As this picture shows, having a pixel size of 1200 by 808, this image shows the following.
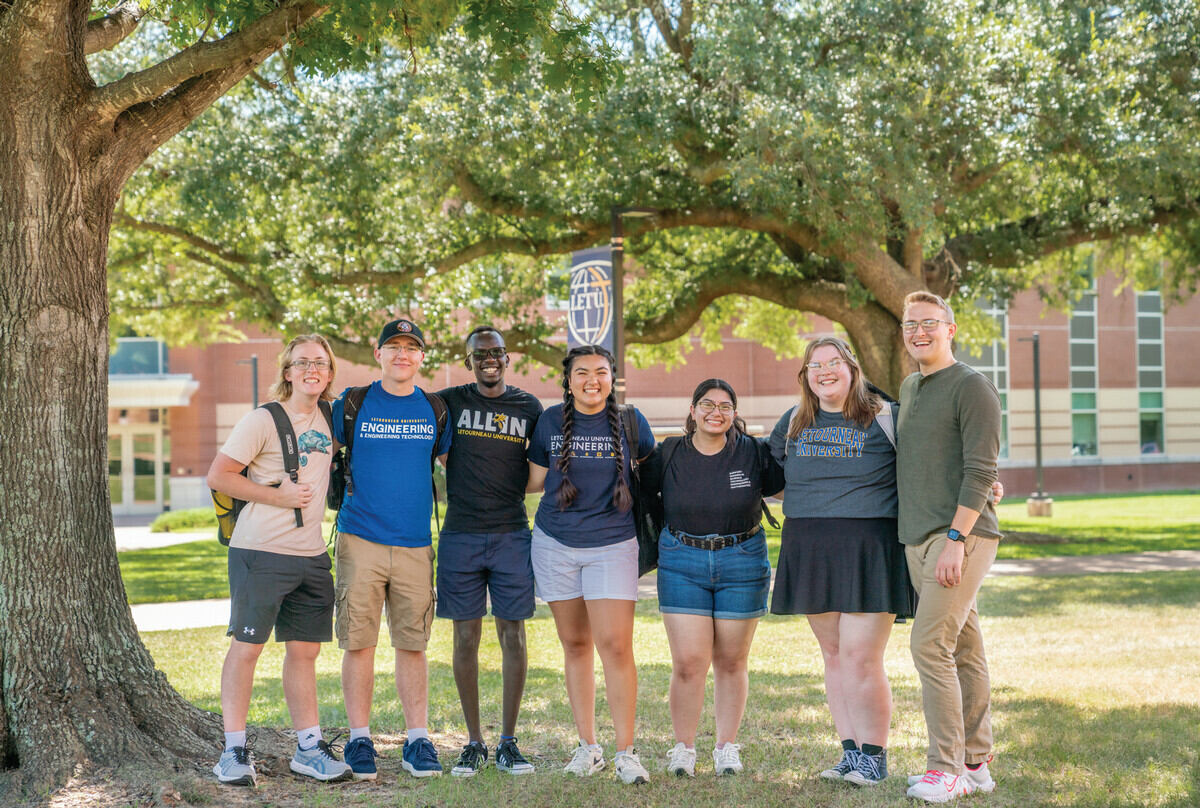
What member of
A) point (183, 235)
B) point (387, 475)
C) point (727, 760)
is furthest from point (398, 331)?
point (183, 235)

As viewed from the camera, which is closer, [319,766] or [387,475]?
[319,766]

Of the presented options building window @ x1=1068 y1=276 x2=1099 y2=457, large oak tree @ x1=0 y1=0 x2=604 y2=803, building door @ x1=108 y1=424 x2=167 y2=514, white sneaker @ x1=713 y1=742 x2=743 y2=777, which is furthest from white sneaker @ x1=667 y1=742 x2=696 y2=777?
building window @ x1=1068 y1=276 x2=1099 y2=457

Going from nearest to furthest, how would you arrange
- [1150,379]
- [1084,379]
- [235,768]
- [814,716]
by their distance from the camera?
1. [235,768]
2. [814,716]
3. [1084,379]
4. [1150,379]

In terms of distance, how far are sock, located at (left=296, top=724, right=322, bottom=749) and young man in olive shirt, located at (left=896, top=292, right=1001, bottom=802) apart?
8.56 feet

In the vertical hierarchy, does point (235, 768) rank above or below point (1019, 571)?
above

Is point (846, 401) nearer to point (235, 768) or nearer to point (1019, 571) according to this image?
point (235, 768)

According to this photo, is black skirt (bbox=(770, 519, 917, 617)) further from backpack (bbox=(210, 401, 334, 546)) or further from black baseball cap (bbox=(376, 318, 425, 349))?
backpack (bbox=(210, 401, 334, 546))

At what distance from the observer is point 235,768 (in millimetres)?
4699

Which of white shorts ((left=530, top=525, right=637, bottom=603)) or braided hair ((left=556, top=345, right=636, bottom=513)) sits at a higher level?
braided hair ((left=556, top=345, right=636, bottom=513))

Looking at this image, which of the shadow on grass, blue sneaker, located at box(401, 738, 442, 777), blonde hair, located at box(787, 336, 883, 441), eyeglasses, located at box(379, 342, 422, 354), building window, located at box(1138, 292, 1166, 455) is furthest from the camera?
building window, located at box(1138, 292, 1166, 455)

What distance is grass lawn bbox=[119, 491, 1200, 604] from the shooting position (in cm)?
1448

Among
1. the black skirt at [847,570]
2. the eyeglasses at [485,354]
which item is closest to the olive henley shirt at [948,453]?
the black skirt at [847,570]

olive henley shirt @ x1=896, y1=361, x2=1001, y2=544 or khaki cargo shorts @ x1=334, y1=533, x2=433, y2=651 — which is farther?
khaki cargo shorts @ x1=334, y1=533, x2=433, y2=651

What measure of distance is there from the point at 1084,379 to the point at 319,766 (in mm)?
41050
